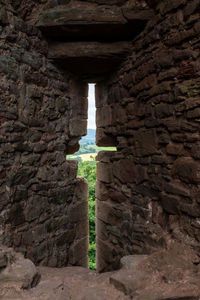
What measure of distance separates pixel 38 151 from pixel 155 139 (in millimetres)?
1349

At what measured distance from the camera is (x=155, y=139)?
7.98ft

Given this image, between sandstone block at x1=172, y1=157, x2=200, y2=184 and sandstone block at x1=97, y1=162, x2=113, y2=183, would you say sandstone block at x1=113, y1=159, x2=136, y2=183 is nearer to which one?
sandstone block at x1=97, y1=162, x2=113, y2=183

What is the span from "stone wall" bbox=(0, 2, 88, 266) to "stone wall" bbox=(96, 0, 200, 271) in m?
0.49

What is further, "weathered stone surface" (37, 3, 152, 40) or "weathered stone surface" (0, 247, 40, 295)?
"weathered stone surface" (37, 3, 152, 40)

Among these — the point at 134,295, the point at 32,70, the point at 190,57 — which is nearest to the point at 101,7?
the point at 32,70

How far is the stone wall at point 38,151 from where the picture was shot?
2.39 metres

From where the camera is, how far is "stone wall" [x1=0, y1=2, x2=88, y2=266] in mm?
2391

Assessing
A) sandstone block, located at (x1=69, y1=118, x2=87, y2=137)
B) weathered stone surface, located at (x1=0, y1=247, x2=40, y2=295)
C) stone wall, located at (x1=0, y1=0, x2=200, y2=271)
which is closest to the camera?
weathered stone surface, located at (x1=0, y1=247, x2=40, y2=295)

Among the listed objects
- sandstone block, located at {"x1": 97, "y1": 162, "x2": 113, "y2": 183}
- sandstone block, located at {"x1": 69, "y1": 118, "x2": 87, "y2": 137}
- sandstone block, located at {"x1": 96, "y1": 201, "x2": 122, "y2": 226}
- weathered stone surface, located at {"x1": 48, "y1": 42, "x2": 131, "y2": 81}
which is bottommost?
sandstone block, located at {"x1": 96, "y1": 201, "x2": 122, "y2": 226}

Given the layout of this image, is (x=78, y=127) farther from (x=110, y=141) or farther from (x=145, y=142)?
(x=145, y=142)

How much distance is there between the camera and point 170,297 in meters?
1.41

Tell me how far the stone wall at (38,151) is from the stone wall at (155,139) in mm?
492

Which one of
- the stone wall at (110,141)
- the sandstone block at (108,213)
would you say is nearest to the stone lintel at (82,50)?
the stone wall at (110,141)

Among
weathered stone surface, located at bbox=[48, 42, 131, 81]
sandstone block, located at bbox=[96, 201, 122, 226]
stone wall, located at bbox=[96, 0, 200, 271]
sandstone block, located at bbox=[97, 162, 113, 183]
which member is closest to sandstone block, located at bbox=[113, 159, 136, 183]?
stone wall, located at bbox=[96, 0, 200, 271]
